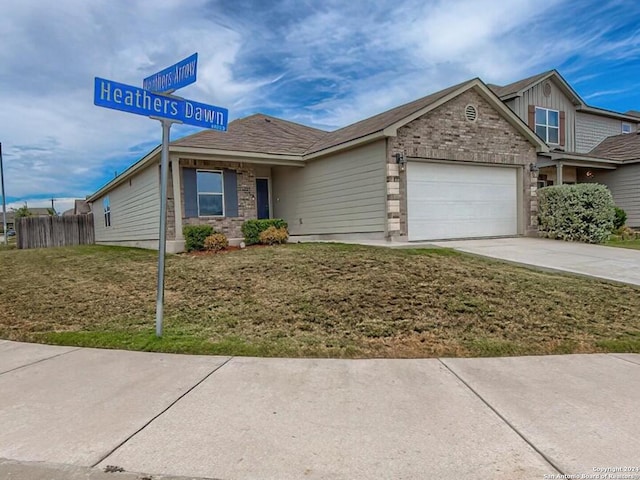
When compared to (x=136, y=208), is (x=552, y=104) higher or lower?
higher

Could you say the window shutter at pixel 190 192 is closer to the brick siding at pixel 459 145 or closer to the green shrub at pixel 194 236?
the green shrub at pixel 194 236

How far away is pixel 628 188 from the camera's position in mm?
18172

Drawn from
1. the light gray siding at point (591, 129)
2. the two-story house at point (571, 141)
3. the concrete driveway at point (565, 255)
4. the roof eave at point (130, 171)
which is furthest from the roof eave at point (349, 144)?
the light gray siding at point (591, 129)

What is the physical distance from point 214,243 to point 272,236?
5.72 ft

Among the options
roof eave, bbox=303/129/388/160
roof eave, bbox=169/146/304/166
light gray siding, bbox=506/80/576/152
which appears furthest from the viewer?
light gray siding, bbox=506/80/576/152

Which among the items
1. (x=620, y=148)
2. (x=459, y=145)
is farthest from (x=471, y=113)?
(x=620, y=148)

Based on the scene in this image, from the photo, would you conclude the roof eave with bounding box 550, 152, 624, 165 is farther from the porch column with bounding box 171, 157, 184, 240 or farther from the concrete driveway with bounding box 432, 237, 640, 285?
the porch column with bounding box 171, 157, 184, 240

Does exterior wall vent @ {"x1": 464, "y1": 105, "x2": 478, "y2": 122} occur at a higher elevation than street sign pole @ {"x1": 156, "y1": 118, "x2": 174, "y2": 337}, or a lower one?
higher

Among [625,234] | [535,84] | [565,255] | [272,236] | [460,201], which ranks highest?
[535,84]

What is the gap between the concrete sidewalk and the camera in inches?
94.8

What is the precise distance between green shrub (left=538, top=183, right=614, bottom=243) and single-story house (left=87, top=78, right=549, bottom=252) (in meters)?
0.78

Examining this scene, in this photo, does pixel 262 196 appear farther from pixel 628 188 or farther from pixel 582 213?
pixel 628 188

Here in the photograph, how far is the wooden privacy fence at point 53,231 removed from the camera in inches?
915

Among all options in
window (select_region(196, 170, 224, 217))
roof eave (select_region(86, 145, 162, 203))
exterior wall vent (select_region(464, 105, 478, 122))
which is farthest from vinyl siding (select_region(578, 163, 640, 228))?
roof eave (select_region(86, 145, 162, 203))
